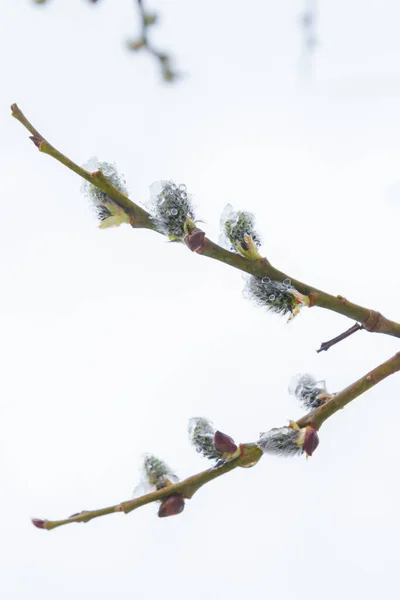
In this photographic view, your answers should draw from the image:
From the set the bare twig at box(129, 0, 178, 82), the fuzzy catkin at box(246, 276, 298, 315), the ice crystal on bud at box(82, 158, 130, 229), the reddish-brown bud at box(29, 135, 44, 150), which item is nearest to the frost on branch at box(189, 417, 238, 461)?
the fuzzy catkin at box(246, 276, 298, 315)

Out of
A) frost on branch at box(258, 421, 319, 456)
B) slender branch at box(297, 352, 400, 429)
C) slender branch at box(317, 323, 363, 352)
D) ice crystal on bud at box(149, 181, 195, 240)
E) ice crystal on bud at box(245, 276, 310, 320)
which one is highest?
ice crystal on bud at box(149, 181, 195, 240)

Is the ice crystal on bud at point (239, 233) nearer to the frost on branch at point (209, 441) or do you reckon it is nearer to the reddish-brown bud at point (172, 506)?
the frost on branch at point (209, 441)

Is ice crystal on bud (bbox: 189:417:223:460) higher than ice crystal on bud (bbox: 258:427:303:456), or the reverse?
ice crystal on bud (bbox: 189:417:223:460)

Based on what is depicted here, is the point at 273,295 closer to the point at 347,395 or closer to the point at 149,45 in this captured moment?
the point at 347,395

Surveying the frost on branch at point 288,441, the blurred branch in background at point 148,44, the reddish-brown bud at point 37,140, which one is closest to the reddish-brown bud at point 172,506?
the frost on branch at point 288,441

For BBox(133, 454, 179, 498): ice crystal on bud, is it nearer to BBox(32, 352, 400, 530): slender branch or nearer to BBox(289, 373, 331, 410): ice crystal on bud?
BBox(32, 352, 400, 530): slender branch

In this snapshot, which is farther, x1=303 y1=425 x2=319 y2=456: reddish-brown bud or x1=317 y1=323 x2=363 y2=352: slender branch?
x1=317 y1=323 x2=363 y2=352: slender branch

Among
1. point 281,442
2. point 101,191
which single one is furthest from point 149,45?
point 281,442
